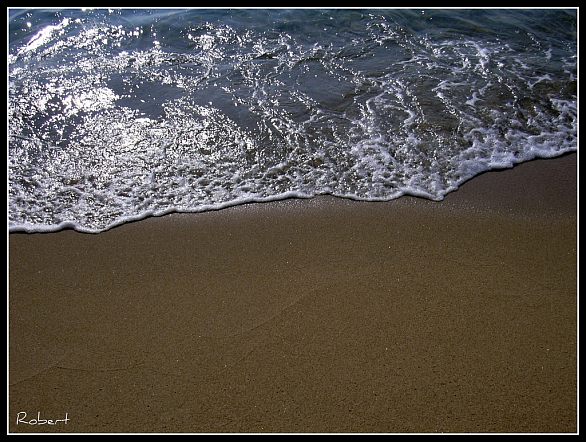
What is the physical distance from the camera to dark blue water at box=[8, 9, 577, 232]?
12.7 feet

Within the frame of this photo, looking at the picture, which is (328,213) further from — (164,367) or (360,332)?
(164,367)

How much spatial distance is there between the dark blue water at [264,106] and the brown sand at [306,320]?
1.20 ft

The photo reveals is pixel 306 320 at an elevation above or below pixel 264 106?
below

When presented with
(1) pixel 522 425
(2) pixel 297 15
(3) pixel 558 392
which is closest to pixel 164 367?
(1) pixel 522 425

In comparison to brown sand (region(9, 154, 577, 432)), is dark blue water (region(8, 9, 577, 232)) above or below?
above

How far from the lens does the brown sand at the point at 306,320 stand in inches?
99.3

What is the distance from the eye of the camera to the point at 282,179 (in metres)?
3.95

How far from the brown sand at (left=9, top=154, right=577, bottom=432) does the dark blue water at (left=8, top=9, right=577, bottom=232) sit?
0.37 metres

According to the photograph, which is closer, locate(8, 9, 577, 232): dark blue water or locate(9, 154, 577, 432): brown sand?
locate(9, 154, 577, 432): brown sand

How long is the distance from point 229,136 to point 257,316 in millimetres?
2065

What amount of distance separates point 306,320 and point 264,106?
2695mm

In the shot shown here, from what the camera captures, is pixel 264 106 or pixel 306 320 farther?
pixel 264 106

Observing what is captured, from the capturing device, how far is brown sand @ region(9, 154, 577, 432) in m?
2.52

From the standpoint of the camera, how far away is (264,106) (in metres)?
4.88
